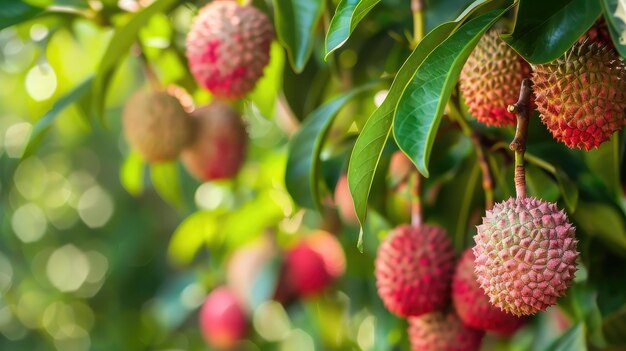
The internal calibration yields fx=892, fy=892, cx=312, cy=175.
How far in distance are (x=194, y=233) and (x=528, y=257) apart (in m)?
1.46

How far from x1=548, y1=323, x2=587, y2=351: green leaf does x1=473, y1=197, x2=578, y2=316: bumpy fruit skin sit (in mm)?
435

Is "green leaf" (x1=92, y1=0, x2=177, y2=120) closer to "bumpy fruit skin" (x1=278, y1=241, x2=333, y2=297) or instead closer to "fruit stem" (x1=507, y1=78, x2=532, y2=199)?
"fruit stem" (x1=507, y1=78, x2=532, y2=199)

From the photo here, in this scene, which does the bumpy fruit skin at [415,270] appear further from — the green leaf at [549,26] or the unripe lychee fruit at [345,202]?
the unripe lychee fruit at [345,202]

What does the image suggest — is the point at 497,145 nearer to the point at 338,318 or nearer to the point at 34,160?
the point at 338,318

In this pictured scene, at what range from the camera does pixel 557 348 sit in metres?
1.36

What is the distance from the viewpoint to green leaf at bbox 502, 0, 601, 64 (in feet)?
2.99

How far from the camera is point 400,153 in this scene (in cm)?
143

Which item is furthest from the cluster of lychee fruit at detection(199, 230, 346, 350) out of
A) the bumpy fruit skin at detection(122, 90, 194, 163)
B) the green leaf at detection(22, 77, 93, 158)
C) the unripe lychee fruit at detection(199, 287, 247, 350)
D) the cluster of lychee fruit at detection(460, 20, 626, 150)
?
the cluster of lychee fruit at detection(460, 20, 626, 150)

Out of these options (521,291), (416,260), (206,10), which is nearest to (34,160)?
(206,10)

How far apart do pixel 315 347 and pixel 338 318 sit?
0.10 m

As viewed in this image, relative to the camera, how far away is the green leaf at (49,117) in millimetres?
1471

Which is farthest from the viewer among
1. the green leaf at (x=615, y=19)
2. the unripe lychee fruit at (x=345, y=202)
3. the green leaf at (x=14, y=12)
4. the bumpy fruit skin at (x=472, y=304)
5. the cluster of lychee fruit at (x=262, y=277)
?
the cluster of lychee fruit at (x=262, y=277)

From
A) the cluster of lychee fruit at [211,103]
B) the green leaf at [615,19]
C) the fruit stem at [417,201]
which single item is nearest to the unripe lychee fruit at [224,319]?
the cluster of lychee fruit at [211,103]

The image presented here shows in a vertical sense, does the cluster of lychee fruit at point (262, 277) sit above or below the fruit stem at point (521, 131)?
below
